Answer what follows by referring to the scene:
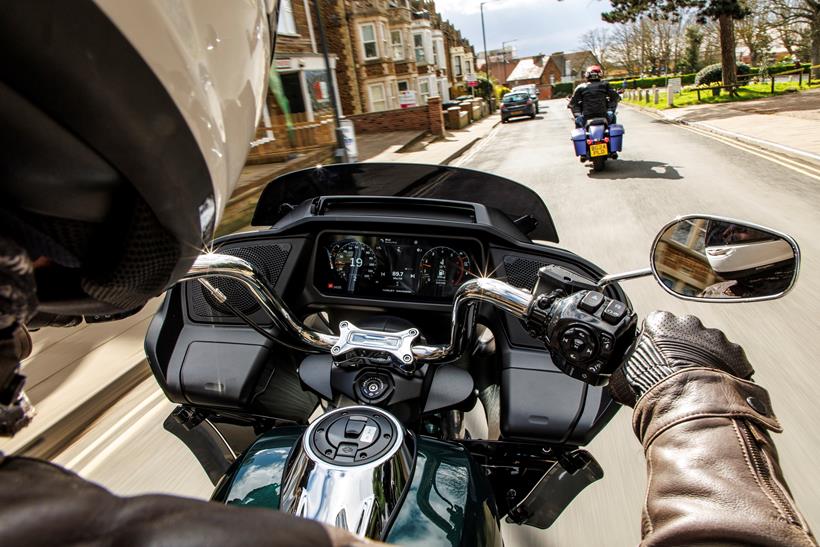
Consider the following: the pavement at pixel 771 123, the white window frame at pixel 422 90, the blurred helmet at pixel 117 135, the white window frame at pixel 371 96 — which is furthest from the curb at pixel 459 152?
the white window frame at pixel 422 90

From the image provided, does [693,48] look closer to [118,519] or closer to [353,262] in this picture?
[353,262]

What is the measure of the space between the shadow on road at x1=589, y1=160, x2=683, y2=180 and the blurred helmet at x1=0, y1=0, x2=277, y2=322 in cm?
991

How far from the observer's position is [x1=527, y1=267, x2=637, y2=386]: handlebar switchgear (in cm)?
115

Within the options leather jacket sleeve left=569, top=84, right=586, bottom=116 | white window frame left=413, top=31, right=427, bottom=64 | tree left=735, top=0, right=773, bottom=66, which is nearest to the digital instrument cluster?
leather jacket sleeve left=569, top=84, right=586, bottom=116

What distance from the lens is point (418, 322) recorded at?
2.17 metres

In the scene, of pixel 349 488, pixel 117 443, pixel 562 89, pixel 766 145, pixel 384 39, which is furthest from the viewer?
pixel 562 89

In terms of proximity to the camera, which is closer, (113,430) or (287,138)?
(113,430)

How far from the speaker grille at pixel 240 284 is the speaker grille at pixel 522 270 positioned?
0.91 meters

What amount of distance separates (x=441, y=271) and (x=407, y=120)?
21537 mm

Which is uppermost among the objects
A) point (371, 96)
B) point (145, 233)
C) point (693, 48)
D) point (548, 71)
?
point (548, 71)

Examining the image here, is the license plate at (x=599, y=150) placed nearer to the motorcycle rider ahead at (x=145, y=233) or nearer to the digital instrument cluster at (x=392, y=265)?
the digital instrument cluster at (x=392, y=265)

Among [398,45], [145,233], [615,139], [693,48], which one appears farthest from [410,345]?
[693,48]

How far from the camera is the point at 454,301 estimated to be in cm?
148

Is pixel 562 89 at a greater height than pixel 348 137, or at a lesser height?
lesser
